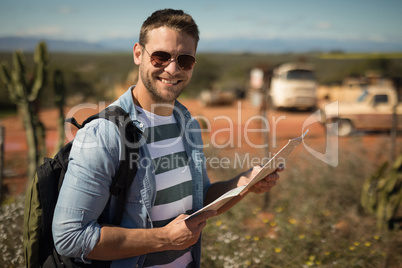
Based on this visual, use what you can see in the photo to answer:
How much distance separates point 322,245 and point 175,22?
121 inches

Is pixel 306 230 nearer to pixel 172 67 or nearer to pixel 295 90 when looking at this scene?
pixel 172 67

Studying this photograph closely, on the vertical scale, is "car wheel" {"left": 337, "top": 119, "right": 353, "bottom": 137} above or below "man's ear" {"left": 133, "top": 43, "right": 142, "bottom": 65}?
below

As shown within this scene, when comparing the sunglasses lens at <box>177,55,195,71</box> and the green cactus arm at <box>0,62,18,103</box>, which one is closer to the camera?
the sunglasses lens at <box>177,55,195,71</box>

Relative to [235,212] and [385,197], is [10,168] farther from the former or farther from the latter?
[385,197]

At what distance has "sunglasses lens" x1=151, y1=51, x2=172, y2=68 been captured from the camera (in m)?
1.50

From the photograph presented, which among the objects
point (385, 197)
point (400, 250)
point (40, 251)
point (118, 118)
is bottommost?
point (400, 250)

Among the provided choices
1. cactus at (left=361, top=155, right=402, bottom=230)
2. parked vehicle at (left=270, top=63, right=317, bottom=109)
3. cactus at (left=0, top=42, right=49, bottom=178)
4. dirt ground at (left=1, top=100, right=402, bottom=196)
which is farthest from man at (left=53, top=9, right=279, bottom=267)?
parked vehicle at (left=270, top=63, right=317, bottom=109)

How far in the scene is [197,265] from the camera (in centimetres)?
173

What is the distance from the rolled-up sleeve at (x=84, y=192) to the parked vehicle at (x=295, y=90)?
15268 mm

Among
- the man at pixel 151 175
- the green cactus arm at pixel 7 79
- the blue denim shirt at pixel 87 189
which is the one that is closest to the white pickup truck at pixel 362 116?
the green cactus arm at pixel 7 79

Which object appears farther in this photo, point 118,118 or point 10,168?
point 10,168

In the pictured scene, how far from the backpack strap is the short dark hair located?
40cm

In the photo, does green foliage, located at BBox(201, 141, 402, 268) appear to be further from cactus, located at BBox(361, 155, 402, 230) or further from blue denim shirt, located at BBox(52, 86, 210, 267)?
blue denim shirt, located at BBox(52, 86, 210, 267)

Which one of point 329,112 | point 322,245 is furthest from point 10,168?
point 329,112
